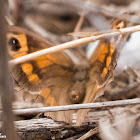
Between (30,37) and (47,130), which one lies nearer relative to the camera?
(47,130)

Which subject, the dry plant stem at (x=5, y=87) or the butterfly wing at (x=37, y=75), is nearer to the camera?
the dry plant stem at (x=5, y=87)

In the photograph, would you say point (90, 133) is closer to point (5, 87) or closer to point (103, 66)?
point (103, 66)

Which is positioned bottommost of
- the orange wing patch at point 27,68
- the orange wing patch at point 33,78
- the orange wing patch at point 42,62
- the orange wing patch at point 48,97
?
the orange wing patch at point 48,97

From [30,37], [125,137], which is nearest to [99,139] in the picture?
[125,137]

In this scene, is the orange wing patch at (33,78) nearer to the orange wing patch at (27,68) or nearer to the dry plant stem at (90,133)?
the orange wing patch at (27,68)

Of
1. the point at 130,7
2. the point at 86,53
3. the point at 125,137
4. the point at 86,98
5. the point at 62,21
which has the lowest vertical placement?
the point at 125,137

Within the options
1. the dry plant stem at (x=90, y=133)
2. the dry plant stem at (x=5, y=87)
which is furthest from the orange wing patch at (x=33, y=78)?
the dry plant stem at (x=5, y=87)

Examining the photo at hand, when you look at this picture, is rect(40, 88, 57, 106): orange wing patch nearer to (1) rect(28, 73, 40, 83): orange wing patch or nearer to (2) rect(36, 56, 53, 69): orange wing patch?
(1) rect(28, 73, 40, 83): orange wing patch

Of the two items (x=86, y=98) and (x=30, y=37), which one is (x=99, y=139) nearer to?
(x=86, y=98)

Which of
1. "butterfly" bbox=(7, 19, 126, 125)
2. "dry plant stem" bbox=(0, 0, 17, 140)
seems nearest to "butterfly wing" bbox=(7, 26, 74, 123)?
"butterfly" bbox=(7, 19, 126, 125)
